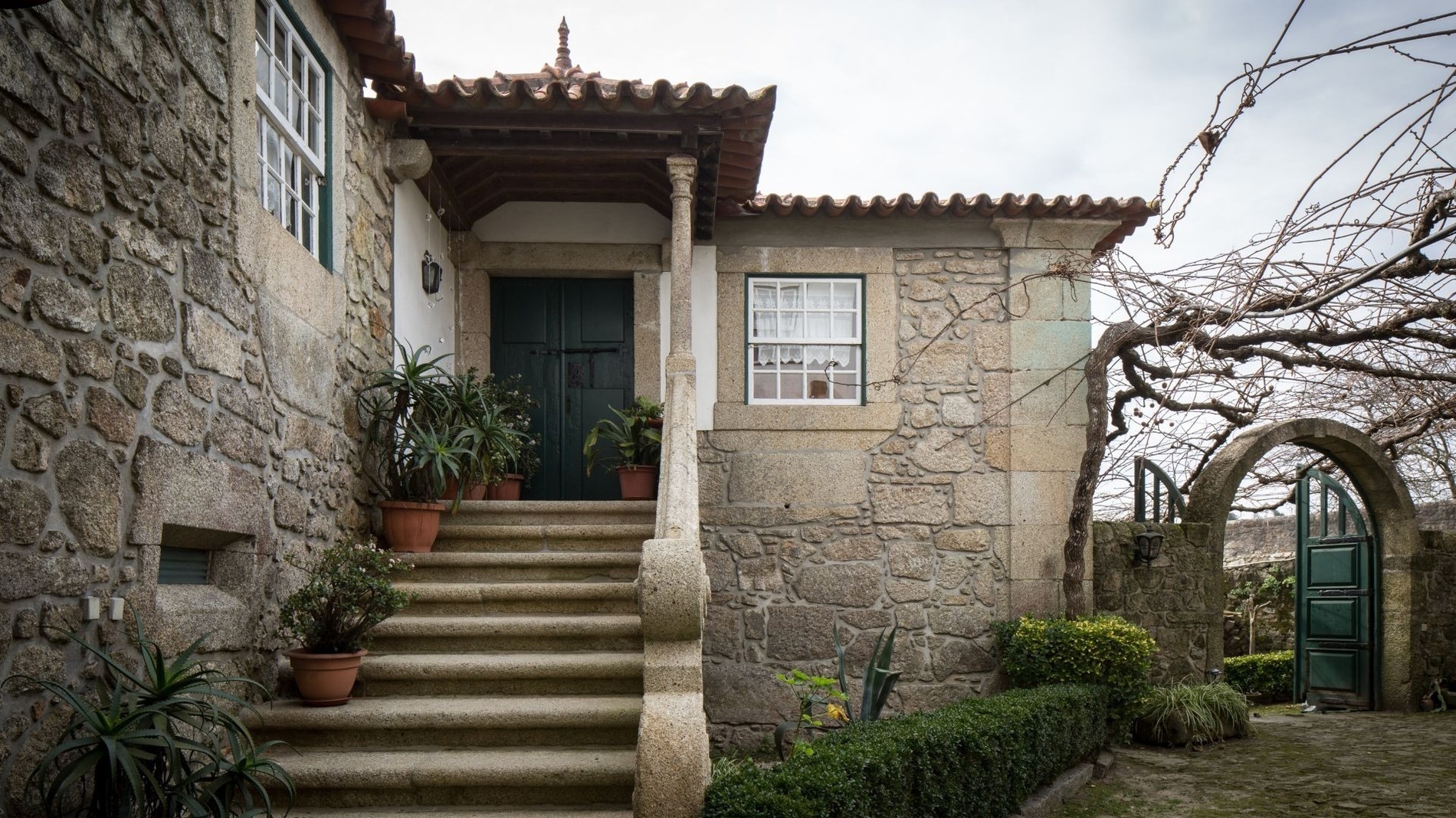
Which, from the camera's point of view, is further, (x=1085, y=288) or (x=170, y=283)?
(x=1085, y=288)

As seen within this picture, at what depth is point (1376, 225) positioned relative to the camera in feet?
8.76

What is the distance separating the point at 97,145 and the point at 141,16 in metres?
0.56

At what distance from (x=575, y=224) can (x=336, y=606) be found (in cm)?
411

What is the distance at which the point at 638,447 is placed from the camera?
7.50 meters

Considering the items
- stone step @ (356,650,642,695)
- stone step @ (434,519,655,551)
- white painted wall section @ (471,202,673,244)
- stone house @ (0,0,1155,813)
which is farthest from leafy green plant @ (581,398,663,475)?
stone step @ (356,650,642,695)

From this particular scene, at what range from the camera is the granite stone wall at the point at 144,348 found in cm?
324

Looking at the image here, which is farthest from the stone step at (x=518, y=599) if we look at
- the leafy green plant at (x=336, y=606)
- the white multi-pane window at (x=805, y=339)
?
the white multi-pane window at (x=805, y=339)

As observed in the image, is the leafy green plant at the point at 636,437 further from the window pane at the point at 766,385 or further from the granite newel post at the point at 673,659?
the granite newel post at the point at 673,659

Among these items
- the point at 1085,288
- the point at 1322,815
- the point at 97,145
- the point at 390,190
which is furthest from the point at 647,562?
the point at 1085,288

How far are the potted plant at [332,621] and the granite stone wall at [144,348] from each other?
174 millimetres

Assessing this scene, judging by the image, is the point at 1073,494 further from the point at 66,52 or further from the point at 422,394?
the point at 66,52

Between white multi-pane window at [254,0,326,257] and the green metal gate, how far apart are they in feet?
28.9

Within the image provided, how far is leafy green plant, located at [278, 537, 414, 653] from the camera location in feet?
16.0

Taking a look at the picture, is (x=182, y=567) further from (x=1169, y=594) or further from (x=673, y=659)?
(x=1169, y=594)
